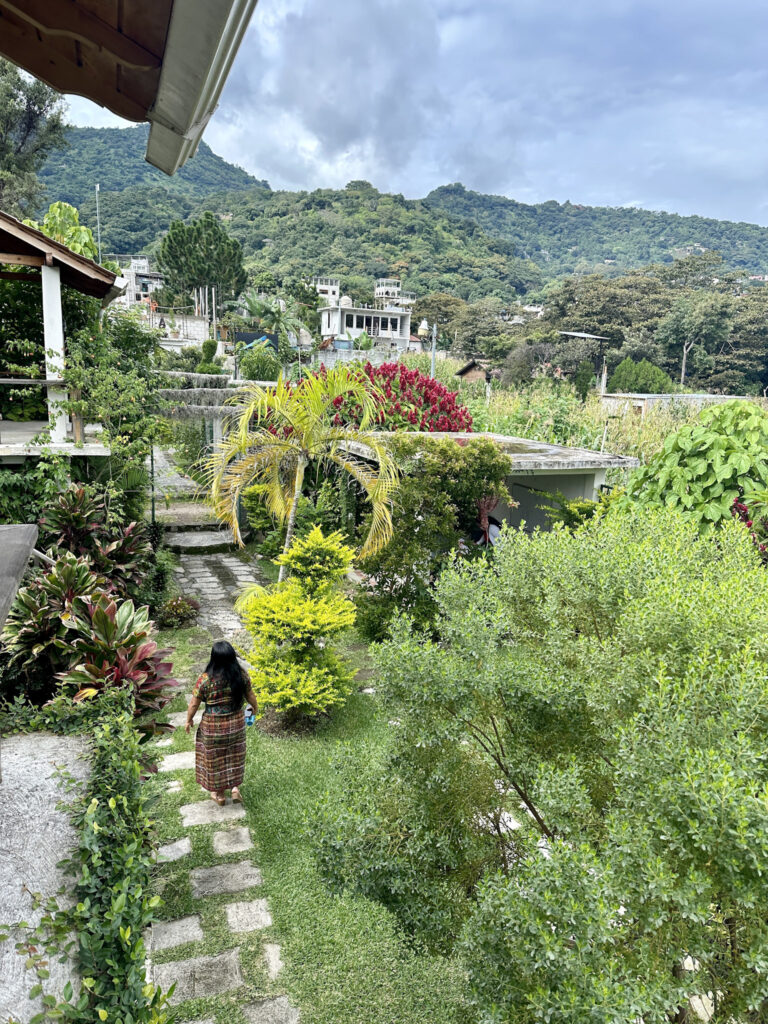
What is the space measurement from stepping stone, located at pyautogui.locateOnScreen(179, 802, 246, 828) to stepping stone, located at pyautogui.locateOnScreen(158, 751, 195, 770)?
56 centimetres

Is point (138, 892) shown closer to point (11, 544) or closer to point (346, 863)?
point (346, 863)

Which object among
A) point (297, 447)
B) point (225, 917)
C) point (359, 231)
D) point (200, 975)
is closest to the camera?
point (200, 975)

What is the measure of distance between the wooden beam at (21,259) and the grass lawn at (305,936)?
5.39m

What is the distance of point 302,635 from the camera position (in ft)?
18.5

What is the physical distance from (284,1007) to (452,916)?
1246mm

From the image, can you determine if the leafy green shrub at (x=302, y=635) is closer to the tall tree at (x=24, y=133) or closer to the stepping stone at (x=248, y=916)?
the stepping stone at (x=248, y=916)

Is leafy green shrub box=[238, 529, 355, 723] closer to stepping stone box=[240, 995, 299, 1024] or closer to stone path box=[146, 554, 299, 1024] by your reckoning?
stone path box=[146, 554, 299, 1024]

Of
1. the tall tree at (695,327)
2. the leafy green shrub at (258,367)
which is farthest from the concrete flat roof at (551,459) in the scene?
the tall tree at (695,327)

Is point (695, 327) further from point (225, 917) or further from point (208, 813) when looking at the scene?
point (225, 917)

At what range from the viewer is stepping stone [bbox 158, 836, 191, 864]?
4031mm

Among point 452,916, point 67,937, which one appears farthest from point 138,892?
point 452,916

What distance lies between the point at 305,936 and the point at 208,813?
53.6 inches

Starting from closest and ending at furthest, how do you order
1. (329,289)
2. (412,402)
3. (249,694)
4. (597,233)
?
(249,694)
(412,402)
(329,289)
(597,233)

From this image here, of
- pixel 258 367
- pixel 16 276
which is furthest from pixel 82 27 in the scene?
pixel 258 367
